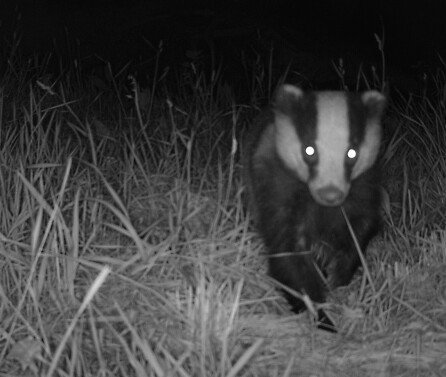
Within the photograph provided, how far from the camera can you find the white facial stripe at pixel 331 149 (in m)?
2.91

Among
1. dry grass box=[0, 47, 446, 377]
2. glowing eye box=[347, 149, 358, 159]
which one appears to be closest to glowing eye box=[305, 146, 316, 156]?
glowing eye box=[347, 149, 358, 159]

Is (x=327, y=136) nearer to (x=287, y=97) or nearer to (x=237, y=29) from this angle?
(x=287, y=97)

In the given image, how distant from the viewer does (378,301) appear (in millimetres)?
Result: 2811

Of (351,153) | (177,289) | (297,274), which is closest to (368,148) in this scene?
(351,153)

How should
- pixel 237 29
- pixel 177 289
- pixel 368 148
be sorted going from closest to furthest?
1. pixel 177 289
2. pixel 368 148
3. pixel 237 29

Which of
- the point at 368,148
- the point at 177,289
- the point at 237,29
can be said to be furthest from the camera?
the point at 237,29

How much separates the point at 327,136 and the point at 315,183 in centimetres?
16

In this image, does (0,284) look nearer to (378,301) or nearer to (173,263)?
(173,263)

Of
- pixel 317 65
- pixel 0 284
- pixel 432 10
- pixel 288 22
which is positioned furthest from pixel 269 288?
pixel 432 10

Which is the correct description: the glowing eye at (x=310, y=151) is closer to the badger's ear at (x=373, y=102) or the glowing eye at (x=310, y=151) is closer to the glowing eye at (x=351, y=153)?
the glowing eye at (x=351, y=153)

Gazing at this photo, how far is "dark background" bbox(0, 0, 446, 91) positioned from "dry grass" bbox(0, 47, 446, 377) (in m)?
2.71

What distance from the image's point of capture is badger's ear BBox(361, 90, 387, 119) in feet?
10.3

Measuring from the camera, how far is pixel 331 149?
290 cm

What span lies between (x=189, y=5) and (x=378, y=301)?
177 inches
